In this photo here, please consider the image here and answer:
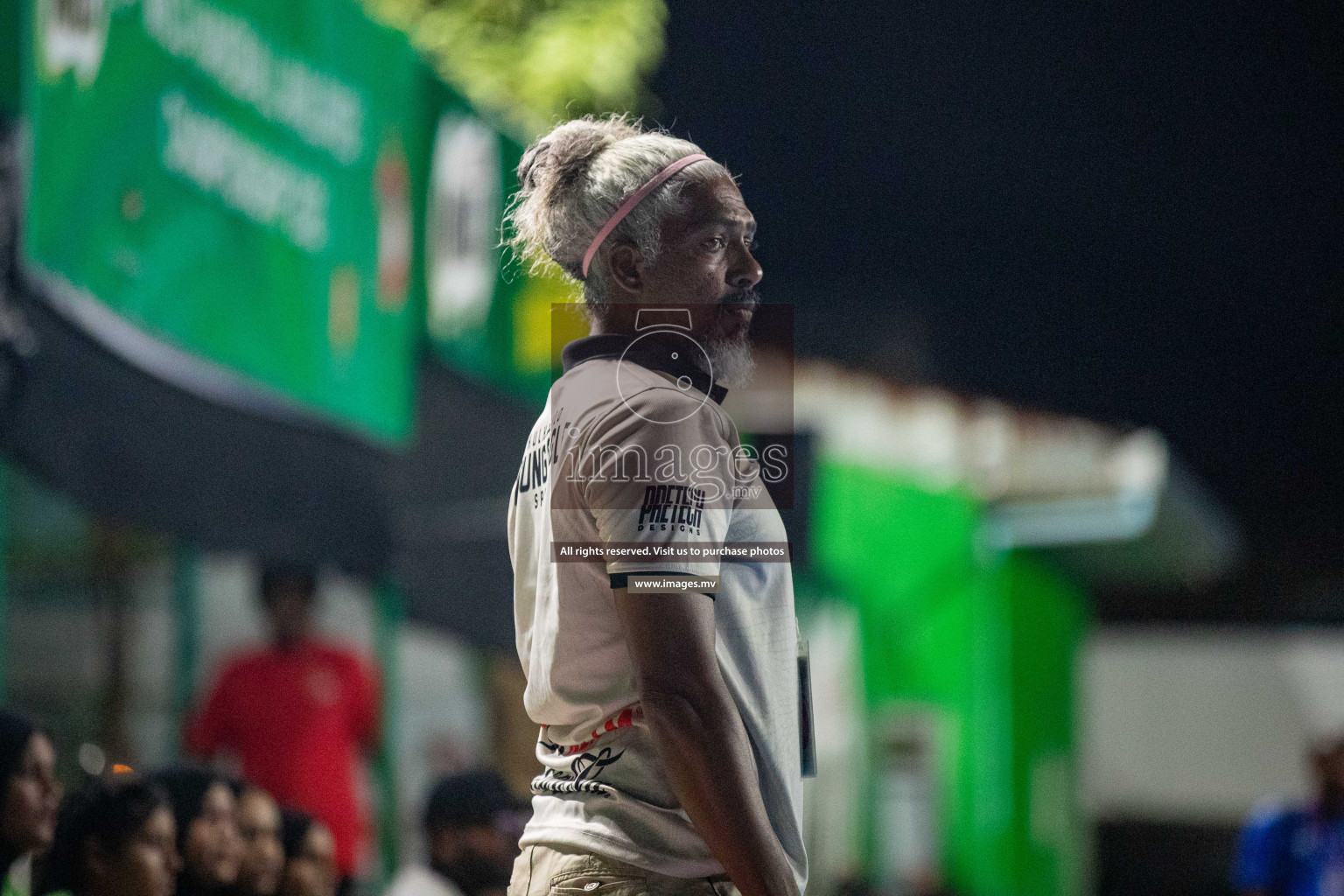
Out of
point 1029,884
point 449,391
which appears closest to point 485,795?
point 449,391

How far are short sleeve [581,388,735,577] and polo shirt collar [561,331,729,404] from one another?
7cm

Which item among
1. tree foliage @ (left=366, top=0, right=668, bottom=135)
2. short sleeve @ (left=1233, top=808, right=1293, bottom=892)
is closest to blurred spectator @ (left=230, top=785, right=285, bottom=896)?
tree foliage @ (left=366, top=0, right=668, bottom=135)

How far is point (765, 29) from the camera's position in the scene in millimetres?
3703

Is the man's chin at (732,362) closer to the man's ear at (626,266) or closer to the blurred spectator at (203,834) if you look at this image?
the man's ear at (626,266)

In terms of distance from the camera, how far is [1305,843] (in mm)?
5562

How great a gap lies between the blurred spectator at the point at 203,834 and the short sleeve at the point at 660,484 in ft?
4.84

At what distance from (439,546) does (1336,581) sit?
11.9m

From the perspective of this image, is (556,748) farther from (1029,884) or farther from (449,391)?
(1029,884)

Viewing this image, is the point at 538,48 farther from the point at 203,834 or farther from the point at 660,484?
the point at 660,484

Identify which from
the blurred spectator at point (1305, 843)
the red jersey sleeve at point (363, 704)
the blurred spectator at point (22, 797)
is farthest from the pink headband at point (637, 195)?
the blurred spectator at point (1305, 843)

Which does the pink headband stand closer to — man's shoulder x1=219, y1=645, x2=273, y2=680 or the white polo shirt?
the white polo shirt

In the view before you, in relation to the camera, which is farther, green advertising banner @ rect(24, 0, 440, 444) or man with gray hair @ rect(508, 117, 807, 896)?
green advertising banner @ rect(24, 0, 440, 444)

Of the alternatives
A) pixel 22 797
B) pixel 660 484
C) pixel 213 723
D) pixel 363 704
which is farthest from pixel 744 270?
pixel 363 704

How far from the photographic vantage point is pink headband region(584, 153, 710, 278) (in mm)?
1377
